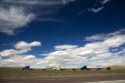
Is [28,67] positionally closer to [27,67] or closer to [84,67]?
[27,67]

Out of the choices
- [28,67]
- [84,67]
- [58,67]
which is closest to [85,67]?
[84,67]

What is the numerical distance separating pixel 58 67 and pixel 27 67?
17.7m

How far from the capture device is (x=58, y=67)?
12669cm

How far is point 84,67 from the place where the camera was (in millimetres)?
125312

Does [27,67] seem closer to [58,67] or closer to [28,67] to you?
[28,67]

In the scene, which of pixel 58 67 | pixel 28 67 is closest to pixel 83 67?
pixel 58 67

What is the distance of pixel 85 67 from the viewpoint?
125188 mm

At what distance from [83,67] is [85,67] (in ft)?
3.71

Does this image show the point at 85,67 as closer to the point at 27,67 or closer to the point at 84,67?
the point at 84,67

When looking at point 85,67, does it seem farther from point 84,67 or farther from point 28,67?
point 28,67

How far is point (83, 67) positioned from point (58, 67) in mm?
14247

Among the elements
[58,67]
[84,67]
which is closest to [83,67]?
[84,67]

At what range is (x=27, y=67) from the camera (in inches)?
4781

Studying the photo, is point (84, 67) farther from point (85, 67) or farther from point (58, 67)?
point (58, 67)
